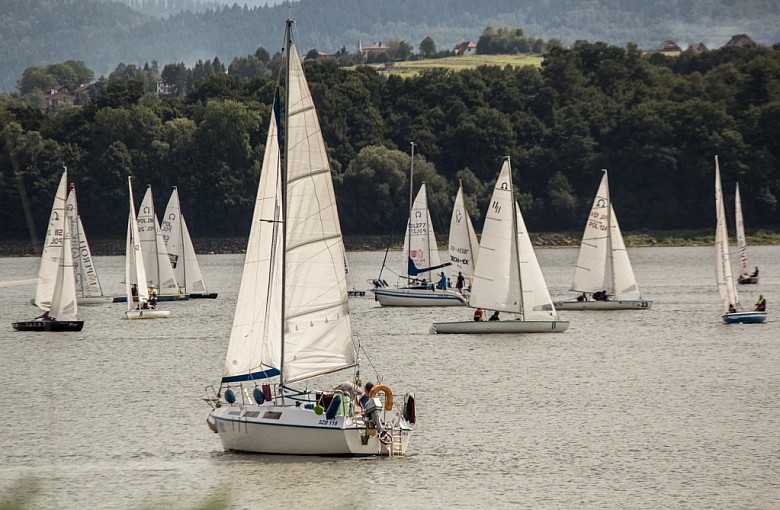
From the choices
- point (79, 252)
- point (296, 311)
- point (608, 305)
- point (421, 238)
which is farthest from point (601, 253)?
point (296, 311)

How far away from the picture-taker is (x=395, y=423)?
1303 inches

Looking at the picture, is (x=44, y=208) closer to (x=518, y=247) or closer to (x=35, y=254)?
(x=35, y=254)

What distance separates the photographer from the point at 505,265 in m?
57.3

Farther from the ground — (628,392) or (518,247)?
(518,247)

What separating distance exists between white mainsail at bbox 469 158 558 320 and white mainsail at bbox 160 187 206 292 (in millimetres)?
27646

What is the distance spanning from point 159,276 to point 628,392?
4153 centimetres

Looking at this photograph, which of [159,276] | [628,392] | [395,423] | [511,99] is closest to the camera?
[395,423]

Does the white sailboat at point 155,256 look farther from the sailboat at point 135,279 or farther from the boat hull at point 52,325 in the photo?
the boat hull at point 52,325

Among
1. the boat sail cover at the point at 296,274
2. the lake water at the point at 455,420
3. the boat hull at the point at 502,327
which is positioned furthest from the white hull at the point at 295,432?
the boat hull at the point at 502,327

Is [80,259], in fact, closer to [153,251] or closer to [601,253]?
[153,251]

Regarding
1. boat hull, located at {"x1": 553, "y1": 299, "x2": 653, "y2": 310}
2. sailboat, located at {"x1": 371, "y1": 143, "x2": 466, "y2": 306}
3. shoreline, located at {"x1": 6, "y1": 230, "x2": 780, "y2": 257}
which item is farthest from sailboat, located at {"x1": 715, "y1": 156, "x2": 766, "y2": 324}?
shoreline, located at {"x1": 6, "y1": 230, "x2": 780, "y2": 257}

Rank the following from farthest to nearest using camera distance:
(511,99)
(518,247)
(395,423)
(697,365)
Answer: (511,99)
(518,247)
(697,365)
(395,423)

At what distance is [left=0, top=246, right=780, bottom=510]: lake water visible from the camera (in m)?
29.4

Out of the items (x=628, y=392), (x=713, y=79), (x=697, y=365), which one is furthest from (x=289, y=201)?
(x=713, y=79)
